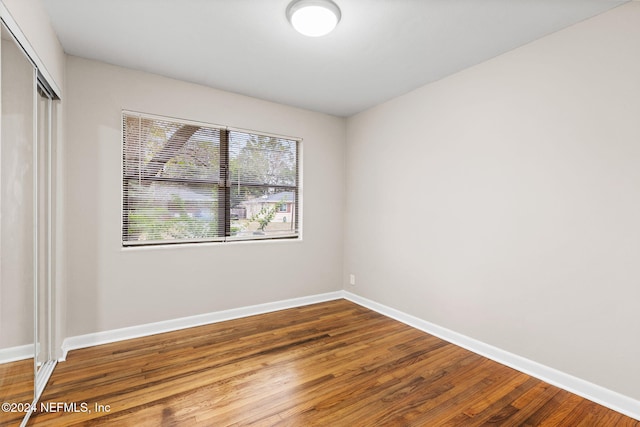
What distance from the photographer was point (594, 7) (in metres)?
1.98

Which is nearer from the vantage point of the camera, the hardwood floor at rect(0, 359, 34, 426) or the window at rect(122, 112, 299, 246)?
the hardwood floor at rect(0, 359, 34, 426)

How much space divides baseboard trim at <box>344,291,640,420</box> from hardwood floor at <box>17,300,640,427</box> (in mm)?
67

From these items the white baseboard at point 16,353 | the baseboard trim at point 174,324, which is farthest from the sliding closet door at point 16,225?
the baseboard trim at point 174,324

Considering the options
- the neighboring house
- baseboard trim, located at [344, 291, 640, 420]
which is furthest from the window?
baseboard trim, located at [344, 291, 640, 420]

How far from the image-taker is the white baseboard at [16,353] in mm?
1549

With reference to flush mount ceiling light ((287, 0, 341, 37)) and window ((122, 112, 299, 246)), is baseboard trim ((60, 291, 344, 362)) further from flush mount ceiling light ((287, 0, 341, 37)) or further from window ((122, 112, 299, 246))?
flush mount ceiling light ((287, 0, 341, 37))

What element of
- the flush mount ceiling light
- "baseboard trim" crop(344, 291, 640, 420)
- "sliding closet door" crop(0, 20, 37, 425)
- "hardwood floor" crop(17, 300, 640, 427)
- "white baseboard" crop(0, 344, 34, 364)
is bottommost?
"hardwood floor" crop(17, 300, 640, 427)

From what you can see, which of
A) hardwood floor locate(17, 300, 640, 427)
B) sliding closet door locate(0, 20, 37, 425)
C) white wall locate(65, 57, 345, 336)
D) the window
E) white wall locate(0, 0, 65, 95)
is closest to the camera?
sliding closet door locate(0, 20, 37, 425)

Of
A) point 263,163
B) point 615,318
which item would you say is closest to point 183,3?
point 263,163

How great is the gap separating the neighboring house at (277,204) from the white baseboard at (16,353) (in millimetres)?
2212

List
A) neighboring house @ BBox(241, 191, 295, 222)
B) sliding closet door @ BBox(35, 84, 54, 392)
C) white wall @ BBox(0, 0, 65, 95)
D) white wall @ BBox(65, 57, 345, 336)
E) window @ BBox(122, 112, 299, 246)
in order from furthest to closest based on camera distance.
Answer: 1. neighboring house @ BBox(241, 191, 295, 222)
2. window @ BBox(122, 112, 299, 246)
3. white wall @ BBox(65, 57, 345, 336)
4. sliding closet door @ BBox(35, 84, 54, 392)
5. white wall @ BBox(0, 0, 65, 95)

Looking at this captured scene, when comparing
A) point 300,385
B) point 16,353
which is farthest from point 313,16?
point 16,353

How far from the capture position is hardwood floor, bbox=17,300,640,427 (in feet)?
6.11

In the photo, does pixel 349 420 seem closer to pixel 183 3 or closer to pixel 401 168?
pixel 401 168
